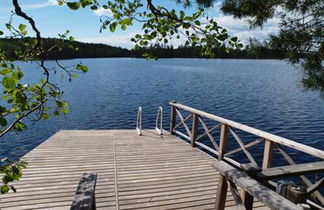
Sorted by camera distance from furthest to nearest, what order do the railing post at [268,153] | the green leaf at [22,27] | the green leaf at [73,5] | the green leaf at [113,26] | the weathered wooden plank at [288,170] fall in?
the railing post at [268,153], the weathered wooden plank at [288,170], the green leaf at [113,26], the green leaf at [22,27], the green leaf at [73,5]

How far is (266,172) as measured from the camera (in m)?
2.41

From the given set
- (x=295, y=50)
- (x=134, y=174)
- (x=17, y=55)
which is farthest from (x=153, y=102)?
(x=17, y=55)

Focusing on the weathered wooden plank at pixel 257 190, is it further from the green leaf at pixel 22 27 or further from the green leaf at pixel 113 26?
the green leaf at pixel 22 27

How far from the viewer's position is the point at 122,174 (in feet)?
17.6

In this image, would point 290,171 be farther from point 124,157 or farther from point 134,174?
point 124,157

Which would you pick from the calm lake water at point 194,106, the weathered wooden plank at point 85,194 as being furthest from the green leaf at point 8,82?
the calm lake water at point 194,106

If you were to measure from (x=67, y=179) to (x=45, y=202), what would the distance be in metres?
0.93

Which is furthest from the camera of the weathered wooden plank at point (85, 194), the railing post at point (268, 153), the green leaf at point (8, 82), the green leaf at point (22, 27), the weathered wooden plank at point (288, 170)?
the railing post at point (268, 153)

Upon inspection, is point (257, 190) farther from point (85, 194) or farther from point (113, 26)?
point (113, 26)

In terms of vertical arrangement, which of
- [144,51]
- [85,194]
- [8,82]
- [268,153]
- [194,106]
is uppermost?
[144,51]

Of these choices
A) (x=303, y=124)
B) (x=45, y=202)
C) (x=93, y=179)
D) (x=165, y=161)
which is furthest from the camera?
(x=303, y=124)

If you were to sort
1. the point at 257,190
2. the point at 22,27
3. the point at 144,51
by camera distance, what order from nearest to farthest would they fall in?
the point at 22,27
the point at 257,190
the point at 144,51

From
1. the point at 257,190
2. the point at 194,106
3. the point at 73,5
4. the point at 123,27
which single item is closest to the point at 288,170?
Answer: the point at 257,190

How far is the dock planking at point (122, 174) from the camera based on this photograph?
422cm
